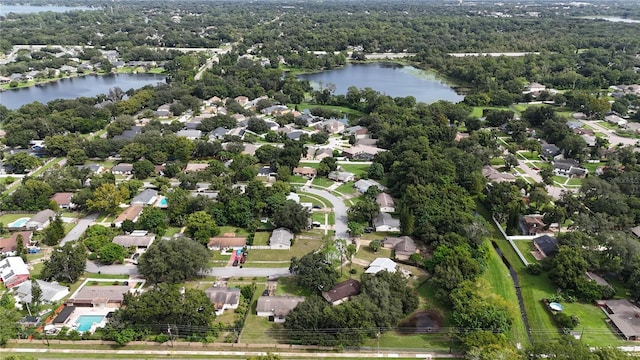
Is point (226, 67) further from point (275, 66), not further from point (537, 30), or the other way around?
point (537, 30)

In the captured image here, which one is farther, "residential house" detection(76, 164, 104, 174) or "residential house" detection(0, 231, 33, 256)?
"residential house" detection(76, 164, 104, 174)

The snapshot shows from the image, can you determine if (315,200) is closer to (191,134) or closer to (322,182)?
(322,182)

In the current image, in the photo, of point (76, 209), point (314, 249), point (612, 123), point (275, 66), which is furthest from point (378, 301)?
point (275, 66)

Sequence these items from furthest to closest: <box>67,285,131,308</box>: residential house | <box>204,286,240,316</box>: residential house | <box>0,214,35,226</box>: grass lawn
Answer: <box>0,214,35,226</box>: grass lawn
<box>67,285,131,308</box>: residential house
<box>204,286,240,316</box>: residential house

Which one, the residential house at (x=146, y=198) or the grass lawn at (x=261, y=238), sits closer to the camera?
the grass lawn at (x=261, y=238)

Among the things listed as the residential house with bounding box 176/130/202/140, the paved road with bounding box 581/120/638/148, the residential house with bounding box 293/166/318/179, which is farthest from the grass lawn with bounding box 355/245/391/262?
the paved road with bounding box 581/120/638/148

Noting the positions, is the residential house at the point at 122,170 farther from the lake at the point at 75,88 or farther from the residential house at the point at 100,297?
the lake at the point at 75,88

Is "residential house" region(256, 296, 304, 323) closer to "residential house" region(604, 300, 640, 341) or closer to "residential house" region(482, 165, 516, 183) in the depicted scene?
"residential house" region(604, 300, 640, 341)

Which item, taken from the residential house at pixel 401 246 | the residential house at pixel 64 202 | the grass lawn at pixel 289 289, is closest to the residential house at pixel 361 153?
the residential house at pixel 401 246
